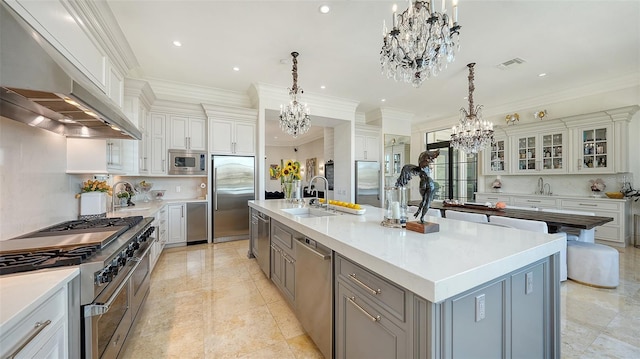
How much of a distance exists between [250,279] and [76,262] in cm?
202

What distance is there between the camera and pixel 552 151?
4949 mm

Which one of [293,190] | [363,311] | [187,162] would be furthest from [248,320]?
[187,162]

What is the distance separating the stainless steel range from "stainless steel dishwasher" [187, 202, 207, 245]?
2.39m

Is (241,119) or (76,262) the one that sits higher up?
(241,119)

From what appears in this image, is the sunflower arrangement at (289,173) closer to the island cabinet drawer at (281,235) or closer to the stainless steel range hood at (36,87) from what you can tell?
the island cabinet drawer at (281,235)

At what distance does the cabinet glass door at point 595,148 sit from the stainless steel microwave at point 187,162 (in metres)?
7.20

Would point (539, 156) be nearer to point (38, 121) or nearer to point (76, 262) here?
point (76, 262)

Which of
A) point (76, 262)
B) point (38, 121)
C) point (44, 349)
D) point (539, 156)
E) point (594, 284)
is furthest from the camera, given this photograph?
point (539, 156)

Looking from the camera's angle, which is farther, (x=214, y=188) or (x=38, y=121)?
(x=214, y=188)

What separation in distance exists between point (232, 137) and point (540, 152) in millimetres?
6406

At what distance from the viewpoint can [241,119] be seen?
4.75 meters

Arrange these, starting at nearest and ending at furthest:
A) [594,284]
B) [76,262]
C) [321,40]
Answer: [76,262] → [594,284] → [321,40]

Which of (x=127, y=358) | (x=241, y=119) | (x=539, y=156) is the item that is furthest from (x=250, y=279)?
(x=539, y=156)

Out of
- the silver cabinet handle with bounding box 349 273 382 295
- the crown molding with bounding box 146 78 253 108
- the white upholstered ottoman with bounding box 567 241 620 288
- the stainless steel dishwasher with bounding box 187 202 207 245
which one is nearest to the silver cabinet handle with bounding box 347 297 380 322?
the silver cabinet handle with bounding box 349 273 382 295
